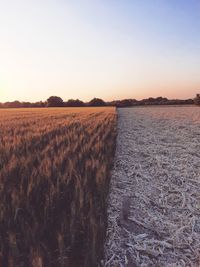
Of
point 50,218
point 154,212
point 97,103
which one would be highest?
point 50,218

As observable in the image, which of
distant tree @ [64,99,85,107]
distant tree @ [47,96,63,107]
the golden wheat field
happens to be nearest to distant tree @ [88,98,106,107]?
distant tree @ [64,99,85,107]

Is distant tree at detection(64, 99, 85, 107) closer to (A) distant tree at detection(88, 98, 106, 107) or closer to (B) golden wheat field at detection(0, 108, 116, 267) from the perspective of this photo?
(A) distant tree at detection(88, 98, 106, 107)

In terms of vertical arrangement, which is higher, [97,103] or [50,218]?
[50,218]

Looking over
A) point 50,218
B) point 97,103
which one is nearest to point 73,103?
point 97,103

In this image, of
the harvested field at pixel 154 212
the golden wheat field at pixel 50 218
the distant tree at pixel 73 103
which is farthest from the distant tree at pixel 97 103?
the golden wheat field at pixel 50 218

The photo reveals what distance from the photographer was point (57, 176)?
3994mm

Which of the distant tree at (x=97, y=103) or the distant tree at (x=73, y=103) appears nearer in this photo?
the distant tree at (x=73, y=103)

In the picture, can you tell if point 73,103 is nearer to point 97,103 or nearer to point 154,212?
point 97,103

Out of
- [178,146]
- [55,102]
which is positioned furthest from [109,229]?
[55,102]

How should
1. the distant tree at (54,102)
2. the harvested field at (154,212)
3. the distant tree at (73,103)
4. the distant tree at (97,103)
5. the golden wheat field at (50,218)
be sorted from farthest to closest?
the distant tree at (97,103)
the distant tree at (73,103)
the distant tree at (54,102)
the harvested field at (154,212)
the golden wheat field at (50,218)

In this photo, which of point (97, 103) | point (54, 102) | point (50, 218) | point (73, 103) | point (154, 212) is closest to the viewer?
point (50, 218)

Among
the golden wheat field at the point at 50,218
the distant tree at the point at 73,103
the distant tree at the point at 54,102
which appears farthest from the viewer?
the distant tree at the point at 73,103

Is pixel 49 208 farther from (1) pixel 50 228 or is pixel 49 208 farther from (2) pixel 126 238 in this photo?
(2) pixel 126 238

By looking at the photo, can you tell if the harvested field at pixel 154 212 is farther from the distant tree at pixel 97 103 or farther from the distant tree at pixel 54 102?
the distant tree at pixel 97 103
